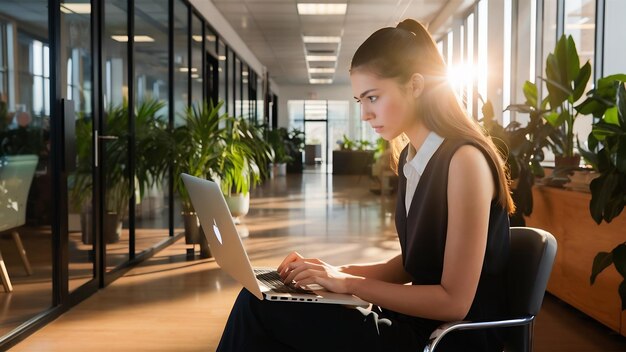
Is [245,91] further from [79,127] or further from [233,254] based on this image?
[233,254]

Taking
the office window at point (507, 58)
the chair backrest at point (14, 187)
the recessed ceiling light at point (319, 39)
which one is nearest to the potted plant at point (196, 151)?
the chair backrest at point (14, 187)

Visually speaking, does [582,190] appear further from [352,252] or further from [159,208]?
[159,208]

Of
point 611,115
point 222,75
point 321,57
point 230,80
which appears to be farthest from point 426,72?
point 321,57

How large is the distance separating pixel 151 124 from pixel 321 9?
4.85m

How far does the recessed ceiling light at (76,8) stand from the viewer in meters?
3.86

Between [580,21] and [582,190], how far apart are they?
248 cm

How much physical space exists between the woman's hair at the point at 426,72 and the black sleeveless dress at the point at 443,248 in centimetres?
3

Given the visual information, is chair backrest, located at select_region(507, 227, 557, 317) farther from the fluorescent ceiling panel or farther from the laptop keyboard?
the fluorescent ceiling panel

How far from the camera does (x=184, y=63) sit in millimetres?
7352

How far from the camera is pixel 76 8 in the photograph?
4.07 meters

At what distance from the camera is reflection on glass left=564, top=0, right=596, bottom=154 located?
5551mm

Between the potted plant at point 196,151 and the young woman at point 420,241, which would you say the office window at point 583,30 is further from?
the young woman at point 420,241

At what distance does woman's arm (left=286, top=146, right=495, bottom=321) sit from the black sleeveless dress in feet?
0.17

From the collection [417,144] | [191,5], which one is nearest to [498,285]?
[417,144]
